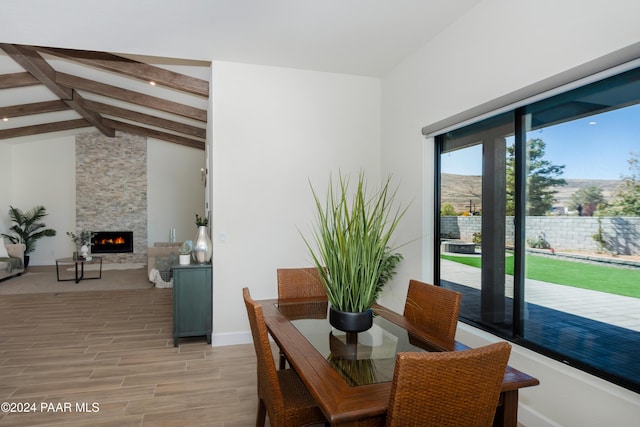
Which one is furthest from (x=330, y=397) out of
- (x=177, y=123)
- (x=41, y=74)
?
(x=177, y=123)

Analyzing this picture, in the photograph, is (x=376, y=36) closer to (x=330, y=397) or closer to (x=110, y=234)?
(x=330, y=397)

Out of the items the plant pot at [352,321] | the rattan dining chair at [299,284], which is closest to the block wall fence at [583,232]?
the plant pot at [352,321]

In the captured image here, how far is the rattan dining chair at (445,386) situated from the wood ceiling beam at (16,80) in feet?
22.3

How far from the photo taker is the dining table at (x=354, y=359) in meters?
1.20

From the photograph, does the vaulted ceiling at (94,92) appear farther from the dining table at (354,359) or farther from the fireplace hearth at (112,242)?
the dining table at (354,359)

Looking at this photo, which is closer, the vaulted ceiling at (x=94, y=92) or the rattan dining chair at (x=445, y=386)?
the rattan dining chair at (x=445, y=386)

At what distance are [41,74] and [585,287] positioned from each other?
665 centimetres

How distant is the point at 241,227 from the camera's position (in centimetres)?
388

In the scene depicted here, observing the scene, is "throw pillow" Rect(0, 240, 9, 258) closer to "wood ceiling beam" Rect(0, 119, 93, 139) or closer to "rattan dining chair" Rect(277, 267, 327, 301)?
"wood ceiling beam" Rect(0, 119, 93, 139)

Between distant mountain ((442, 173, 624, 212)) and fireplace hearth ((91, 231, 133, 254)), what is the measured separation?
8.71m

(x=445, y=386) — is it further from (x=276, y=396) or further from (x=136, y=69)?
(x=136, y=69)

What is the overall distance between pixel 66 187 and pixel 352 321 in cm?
994

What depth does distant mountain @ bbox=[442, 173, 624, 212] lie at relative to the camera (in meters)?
1.93

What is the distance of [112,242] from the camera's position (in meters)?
9.43
